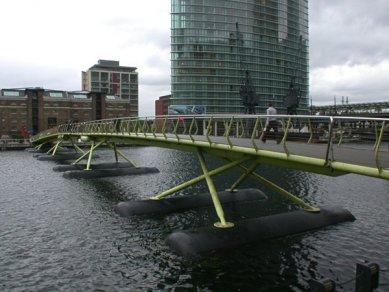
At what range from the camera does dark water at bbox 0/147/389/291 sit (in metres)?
13.8

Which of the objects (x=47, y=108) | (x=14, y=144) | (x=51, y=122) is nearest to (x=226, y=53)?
(x=47, y=108)

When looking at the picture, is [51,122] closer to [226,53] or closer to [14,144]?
[14,144]

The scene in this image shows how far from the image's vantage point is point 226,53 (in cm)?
15712

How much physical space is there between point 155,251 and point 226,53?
147001 mm

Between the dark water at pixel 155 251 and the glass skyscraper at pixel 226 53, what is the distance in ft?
389

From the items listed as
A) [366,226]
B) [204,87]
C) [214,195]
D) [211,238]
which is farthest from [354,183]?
[204,87]

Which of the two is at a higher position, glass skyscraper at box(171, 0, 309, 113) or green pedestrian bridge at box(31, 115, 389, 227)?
glass skyscraper at box(171, 0, 309, 113)

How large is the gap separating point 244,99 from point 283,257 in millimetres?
113346

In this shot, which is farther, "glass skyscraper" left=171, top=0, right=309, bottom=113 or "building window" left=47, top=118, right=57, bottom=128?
"glass skyscraper" left=171, top=0, right=309, bottom=113

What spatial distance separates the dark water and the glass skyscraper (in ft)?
389

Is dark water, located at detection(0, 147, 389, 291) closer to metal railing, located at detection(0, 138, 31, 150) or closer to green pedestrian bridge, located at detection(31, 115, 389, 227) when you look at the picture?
green pedestrian bridge, located at detection(31, 115, 389, 227)

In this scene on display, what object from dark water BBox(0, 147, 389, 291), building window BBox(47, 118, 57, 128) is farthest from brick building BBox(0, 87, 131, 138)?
dark water BBox(0, 147, 389, 291)

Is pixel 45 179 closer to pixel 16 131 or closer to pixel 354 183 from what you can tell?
pixel 354 183

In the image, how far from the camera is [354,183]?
33938 mm
